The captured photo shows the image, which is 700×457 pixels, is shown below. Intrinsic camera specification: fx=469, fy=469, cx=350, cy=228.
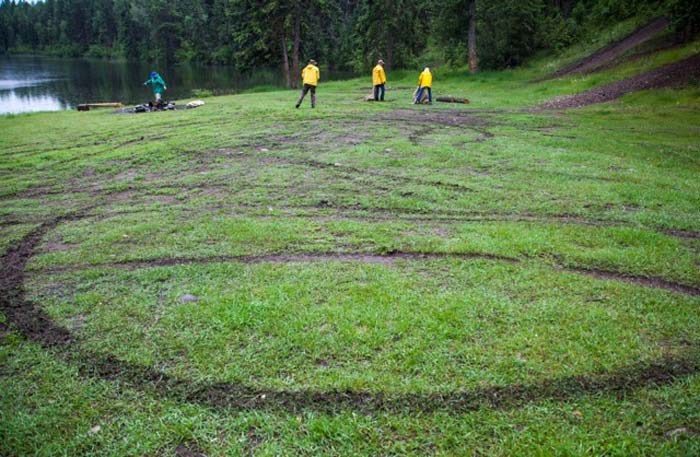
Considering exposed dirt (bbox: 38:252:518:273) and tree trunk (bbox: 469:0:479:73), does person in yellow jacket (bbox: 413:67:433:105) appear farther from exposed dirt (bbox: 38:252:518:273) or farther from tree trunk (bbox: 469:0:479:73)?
exposed dirt (bbox: 38:252:518:273)

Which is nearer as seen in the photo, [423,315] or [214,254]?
[423,315]

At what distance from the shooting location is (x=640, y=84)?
19.8 m

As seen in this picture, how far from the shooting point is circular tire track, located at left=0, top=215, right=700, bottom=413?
3268mm

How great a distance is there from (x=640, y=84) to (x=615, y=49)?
37.9ft

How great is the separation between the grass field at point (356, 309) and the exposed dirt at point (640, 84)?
10.4 m

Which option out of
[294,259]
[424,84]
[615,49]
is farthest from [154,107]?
[615,49]

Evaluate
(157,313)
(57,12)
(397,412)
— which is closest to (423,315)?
(397,412)

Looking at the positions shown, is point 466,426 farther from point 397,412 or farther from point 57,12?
point 57,12

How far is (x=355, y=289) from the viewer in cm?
472

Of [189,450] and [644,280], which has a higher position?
[644,280]

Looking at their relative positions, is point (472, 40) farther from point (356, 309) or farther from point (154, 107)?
point (356, 309)

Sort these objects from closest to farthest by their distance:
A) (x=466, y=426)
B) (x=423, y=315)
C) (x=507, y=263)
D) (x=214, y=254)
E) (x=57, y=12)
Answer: (x=466, y=426), (x=423, y=315), (x=507, y=263), (x=214, y=254), (x=57, y=12)

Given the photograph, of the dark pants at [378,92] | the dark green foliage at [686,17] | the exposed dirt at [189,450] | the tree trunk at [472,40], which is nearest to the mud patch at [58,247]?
the exposed dirt at [189,450]

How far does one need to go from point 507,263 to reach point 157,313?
3.69 meters
